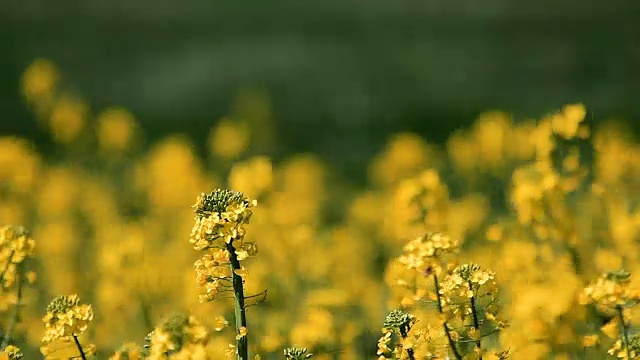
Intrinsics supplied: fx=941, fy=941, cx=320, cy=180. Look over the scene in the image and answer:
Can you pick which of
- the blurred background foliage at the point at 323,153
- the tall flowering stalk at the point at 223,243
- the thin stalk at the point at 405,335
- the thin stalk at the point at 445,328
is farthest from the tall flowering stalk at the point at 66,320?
the thin stalk at the point at 445,328

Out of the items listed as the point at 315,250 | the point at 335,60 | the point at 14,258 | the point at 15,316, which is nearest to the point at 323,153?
the point at 335,60

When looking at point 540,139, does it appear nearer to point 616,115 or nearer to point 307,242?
point 307,242

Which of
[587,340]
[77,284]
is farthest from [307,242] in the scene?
[587,340]

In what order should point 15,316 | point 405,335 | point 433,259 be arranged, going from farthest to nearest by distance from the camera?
point 15,316 → point 405,335 → point 433,259

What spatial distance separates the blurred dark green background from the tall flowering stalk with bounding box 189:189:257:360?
39.2ft

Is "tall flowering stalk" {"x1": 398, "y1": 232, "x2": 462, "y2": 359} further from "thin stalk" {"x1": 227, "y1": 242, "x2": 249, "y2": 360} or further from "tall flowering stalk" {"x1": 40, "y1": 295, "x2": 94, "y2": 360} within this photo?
"tall flowering stalk" {"x1": 40, "y1": 295, "x2": 94, "y2": 360}

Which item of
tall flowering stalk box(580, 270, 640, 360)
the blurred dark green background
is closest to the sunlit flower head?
tall flowering stalk box(580, 270, 640, 360)

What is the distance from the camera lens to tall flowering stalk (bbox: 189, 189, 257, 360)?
312cm

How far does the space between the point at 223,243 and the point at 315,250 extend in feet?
11.3

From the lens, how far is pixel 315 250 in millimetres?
6668

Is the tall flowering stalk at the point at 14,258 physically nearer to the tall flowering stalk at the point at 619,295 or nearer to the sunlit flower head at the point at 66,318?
the sunlit flower head at the point at 66,318

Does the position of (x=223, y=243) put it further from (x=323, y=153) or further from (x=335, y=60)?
(x=335, y=60)

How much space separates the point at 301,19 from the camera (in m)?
24.8

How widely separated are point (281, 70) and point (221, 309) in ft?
58.3
